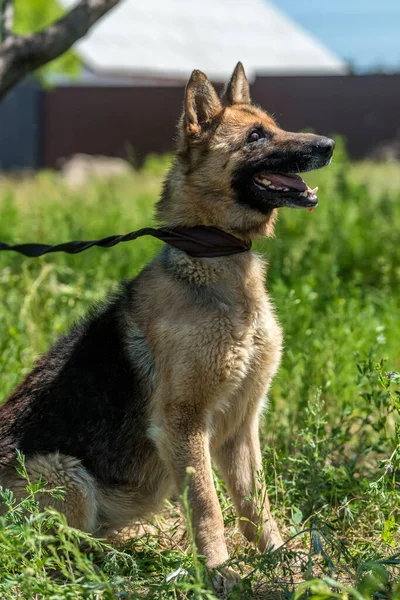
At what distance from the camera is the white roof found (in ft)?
120

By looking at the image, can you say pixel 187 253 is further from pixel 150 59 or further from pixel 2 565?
pixel 150 59

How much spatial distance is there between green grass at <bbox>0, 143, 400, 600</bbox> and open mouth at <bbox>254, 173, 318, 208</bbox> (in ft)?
2.75

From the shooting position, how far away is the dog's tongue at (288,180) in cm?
388

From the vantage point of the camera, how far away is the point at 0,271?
7219 mm

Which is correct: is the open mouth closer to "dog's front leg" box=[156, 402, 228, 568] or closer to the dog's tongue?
the dog's tongue

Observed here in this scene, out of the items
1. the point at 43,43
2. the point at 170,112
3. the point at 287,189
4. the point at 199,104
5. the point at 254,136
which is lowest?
the point at 170,112

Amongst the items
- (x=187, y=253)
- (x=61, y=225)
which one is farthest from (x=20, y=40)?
(x=187, y=253)

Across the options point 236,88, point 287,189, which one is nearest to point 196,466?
point 287,189

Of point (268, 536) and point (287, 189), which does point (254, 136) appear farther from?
point (268, 536)

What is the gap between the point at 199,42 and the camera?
40781 mm

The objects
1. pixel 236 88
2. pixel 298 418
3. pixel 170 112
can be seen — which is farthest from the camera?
pixel 170 112

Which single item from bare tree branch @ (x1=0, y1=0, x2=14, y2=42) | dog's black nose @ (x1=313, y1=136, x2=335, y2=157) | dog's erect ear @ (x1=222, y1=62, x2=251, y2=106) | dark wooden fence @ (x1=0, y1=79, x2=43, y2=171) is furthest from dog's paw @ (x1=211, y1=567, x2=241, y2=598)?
dark wooden fence @ (x1=0, y1=79, x2=43, y2=171)

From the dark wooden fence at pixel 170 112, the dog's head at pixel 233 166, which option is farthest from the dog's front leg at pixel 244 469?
the dark wooden fence at pixel 170 112

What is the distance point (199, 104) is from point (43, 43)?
267cm
